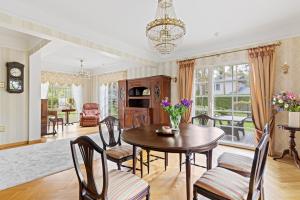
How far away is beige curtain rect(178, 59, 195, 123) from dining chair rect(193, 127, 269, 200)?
3.15 metres

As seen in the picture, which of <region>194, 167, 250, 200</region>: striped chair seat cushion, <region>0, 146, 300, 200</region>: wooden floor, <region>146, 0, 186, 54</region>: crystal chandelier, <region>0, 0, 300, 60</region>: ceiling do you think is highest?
<region>0, 0, 300, 60</region>: ceiling

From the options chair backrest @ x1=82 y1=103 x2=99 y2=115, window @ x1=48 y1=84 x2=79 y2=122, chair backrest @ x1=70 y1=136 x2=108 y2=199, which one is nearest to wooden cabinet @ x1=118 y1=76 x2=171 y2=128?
chair backrest @ x1=82 y1=103 x2=99 y2=115

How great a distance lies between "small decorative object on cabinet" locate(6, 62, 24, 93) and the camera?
14.1ft

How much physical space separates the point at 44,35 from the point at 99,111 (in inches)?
207

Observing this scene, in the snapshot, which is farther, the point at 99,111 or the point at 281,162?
the point at 99,111

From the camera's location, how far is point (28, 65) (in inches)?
182

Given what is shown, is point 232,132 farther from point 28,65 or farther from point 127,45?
point 28,65

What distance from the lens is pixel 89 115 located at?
7.33 meters

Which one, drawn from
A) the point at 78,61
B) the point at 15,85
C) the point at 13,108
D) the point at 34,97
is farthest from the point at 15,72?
the point at 78,61

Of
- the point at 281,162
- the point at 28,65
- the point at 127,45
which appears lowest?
the point at 281,162

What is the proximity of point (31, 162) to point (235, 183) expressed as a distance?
338 centimetres

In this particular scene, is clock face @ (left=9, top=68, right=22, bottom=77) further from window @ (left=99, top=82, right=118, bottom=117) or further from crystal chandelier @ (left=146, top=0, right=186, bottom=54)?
crystal chandelier @ (left=146, top=0, right=186, bottom=54)

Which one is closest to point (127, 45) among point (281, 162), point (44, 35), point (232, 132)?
point (44, 35)

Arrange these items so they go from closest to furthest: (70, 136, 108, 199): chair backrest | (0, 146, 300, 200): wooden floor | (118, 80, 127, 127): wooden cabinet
Answer: (70, 136, 108, 199): chair backrest
(0, 146, 300, 200): wooden floor
(118, 80, 127, 127): wooden cabinet
